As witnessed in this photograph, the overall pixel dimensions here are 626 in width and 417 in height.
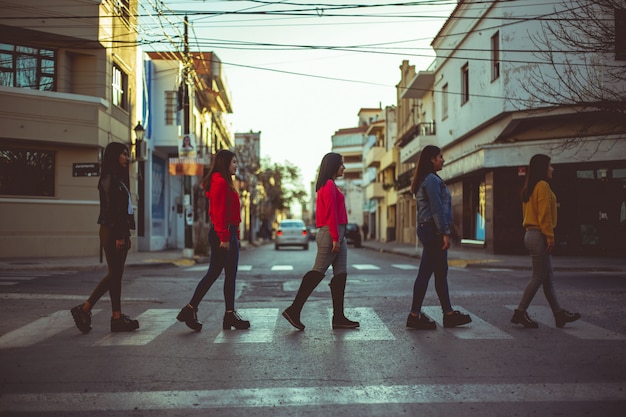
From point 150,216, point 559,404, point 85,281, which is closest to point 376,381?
point 559,404

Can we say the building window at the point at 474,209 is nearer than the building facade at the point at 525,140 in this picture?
No

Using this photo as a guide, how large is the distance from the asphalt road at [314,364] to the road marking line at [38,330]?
0.02 metres

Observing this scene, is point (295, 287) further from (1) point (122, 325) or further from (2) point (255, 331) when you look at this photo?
(1) point (122, 325)

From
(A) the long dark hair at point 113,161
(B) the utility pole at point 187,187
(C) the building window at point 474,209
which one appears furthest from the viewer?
(C) the building window at point 474,209

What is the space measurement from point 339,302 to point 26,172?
17.4 metres

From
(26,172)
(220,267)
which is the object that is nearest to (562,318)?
(220,267)

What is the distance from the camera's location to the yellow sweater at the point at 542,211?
23.7 ft

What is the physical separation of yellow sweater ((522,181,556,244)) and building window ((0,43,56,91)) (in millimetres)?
18261

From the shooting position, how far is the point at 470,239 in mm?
29859

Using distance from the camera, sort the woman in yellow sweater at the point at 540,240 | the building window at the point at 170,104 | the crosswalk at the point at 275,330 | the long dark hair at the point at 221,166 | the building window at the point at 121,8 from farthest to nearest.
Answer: the building window at the point at 170,104, the building window at the point at 121,8, the long dark hair at the point at 221,166, the woman in yellow sweater at the point at 540,240, the crosswalk at the point at 275,330

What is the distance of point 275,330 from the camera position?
7.29 metres

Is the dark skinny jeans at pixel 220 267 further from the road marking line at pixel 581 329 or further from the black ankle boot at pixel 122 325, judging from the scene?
the road marking line at pixel 581 329

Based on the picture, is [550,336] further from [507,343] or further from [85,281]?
[85,281]

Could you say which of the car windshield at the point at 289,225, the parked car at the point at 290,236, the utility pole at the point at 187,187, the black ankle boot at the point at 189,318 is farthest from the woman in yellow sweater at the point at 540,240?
the car windshield at the point at 289,225
